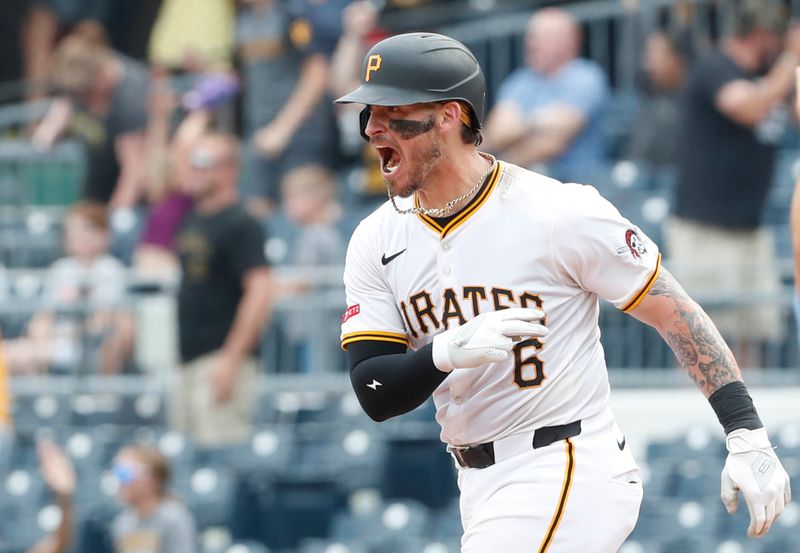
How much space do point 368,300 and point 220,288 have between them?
413 centimetres

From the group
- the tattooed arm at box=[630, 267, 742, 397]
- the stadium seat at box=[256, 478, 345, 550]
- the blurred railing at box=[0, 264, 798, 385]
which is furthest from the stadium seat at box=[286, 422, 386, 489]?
the tattooed arm at box=[630, 267, 742, 397]

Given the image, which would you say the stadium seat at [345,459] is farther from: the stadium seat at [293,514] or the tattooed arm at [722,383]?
the tattooed arm at [722,383]

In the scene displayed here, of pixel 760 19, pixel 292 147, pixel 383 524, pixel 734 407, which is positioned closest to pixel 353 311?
pixel 734 407

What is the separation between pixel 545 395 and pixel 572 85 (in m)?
5.28

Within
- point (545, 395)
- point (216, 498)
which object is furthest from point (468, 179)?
point (216, 498)

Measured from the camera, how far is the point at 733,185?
7.94 metres

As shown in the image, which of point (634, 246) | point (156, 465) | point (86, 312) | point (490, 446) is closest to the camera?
point (634, 246)

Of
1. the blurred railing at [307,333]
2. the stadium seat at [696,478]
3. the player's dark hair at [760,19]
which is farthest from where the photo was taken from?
the blurred railing at [307,333]

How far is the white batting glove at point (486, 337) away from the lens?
134 inches

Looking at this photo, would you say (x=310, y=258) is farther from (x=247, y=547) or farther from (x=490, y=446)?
(x=490, y=446)

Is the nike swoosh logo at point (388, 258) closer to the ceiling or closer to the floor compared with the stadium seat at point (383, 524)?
closer to the ceiling

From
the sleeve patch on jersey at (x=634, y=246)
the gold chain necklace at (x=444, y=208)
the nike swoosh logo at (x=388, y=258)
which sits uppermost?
the gold chain necklace at (x=444, y=208)

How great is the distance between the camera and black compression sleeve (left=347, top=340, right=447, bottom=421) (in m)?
3.54

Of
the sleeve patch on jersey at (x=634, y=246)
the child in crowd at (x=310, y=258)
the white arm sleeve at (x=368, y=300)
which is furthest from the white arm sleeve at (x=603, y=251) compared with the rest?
the child in crowd at (x=310, y=258)
